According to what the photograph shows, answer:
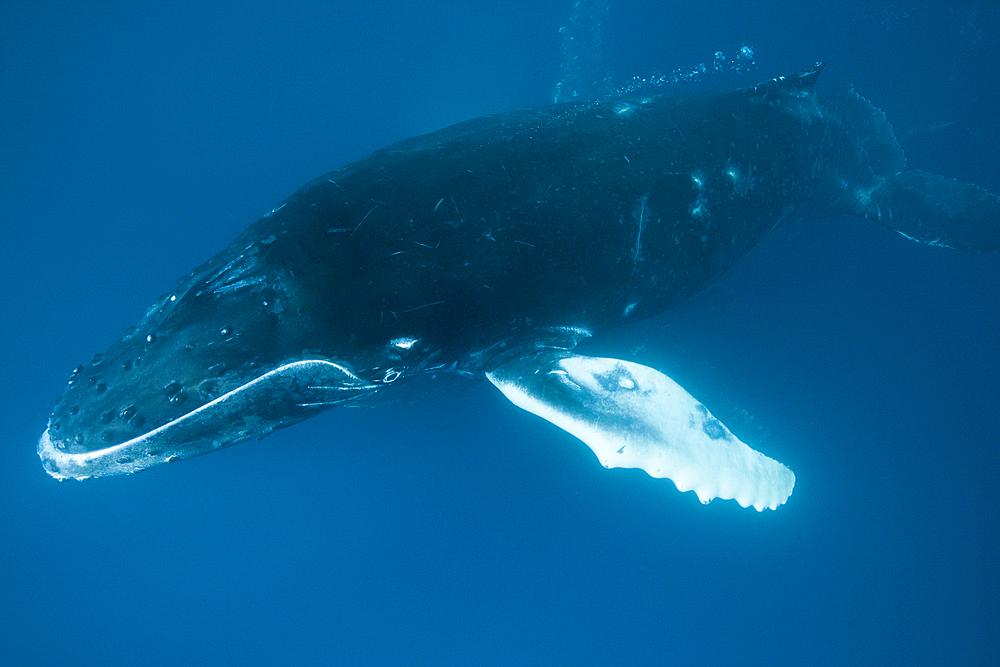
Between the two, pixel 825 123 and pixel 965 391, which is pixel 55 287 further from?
pixel 965 391

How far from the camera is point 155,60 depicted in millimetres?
10867

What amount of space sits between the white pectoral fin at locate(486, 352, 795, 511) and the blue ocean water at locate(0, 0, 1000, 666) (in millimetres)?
3318

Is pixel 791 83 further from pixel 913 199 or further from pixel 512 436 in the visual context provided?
pixel 512 436

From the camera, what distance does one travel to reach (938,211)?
9.81 m

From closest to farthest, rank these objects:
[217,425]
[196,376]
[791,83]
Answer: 1. [196,376]
2. [217,425]
3. [791,83]

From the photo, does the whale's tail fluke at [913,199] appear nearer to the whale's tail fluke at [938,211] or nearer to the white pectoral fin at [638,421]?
the whale's tail fluke at [938,211]

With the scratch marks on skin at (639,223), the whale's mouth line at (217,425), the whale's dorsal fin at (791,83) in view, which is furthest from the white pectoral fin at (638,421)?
the whale's dorsal fin at (791,83)

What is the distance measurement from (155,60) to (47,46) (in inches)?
84.2

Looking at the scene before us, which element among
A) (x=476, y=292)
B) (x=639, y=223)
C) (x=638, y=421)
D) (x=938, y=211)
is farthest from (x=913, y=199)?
(x=476, y=292)

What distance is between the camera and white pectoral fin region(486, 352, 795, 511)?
563 cm

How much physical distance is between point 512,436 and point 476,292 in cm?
478

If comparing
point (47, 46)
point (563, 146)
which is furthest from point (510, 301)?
point (47, 46)

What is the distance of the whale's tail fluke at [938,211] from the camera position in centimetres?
958

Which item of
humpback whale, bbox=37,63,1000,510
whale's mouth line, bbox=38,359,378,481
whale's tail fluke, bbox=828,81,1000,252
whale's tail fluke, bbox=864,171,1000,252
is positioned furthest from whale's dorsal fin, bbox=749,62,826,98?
whale's mouth line, bbox=38,359,378,481
